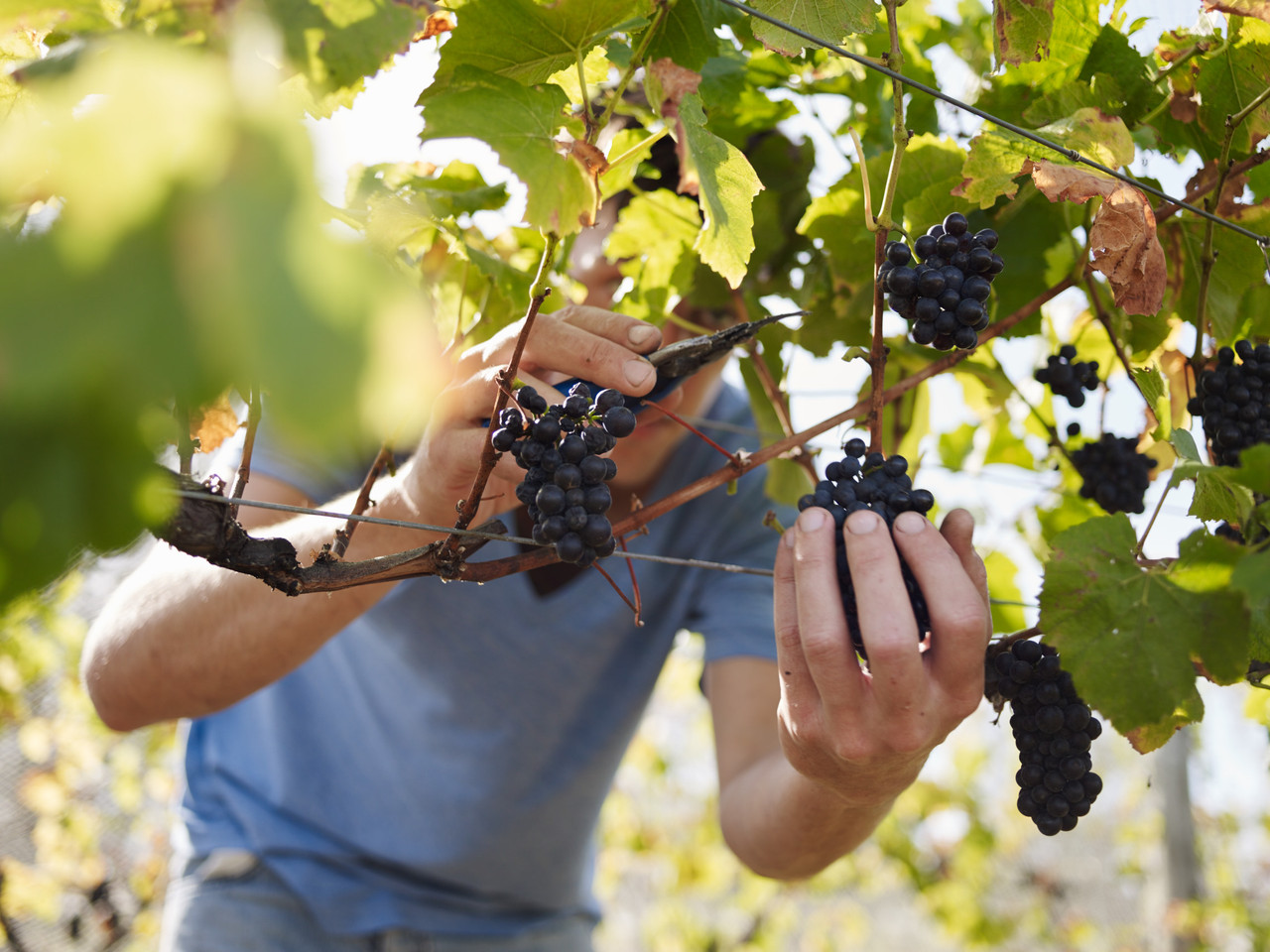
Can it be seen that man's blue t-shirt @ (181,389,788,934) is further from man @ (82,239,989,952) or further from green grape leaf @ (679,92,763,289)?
green grape leaf @ (679,92,763,289)

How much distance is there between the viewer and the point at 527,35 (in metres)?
0.70

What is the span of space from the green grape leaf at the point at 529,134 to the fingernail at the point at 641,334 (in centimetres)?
15

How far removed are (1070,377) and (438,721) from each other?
130 centimetres

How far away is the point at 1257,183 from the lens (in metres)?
0.95

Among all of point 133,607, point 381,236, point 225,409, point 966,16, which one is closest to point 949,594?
point 381,236

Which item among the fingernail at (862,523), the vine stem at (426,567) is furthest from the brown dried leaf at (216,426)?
the fingernail at (862,523)

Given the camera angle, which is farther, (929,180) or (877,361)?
(929,180)

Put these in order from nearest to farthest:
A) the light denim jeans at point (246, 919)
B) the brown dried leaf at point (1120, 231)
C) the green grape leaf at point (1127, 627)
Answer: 1. the green grape leaf at point (1127, 627)
2. the brown dried leaf at point (1120, 231)
3. the light denim jeans at point (246, 919)

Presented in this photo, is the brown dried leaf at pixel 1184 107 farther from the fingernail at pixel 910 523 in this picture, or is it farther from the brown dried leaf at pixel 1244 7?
the fingernail at pixel 910 523

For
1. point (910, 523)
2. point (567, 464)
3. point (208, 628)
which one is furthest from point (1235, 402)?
point (208, 628)

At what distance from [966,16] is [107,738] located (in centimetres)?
465

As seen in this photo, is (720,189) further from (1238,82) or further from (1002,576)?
(1002,576)

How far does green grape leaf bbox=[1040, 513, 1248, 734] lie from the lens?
628 mm

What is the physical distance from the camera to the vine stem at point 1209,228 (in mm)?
820
